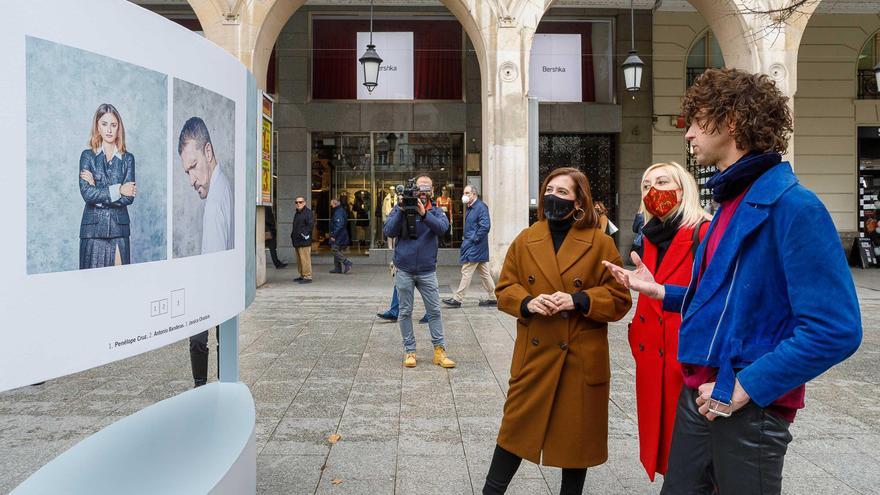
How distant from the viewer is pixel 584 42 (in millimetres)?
18859

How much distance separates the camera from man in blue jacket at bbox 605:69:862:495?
178 centimetres

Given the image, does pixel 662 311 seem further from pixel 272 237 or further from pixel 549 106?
pixel 549 106

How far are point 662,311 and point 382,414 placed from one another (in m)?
2.68

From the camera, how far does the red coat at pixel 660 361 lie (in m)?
3.06

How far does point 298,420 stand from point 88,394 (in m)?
2.18

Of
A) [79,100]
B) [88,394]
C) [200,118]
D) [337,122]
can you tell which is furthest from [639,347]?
[337,122]

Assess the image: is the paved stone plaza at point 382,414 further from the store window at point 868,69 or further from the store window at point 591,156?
the store window at point 868,69

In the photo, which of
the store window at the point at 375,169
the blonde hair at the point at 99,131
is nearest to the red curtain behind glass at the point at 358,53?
the store window at the point at 375,169

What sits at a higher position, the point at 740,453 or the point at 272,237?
the point at 272,237

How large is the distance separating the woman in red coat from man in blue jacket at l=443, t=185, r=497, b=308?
681cm

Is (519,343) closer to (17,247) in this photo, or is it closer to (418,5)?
(17,247)

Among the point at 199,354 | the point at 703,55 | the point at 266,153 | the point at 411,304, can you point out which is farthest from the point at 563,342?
the point at 703,55

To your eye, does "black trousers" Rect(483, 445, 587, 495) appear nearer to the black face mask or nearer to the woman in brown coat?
the woman in brown coat

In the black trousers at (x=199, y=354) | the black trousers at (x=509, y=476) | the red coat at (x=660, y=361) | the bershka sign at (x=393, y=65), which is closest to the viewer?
the red coat at (x=660, y=361)
